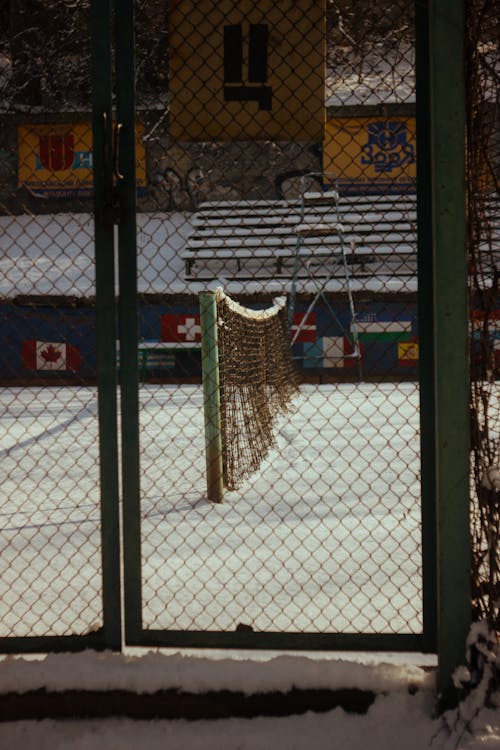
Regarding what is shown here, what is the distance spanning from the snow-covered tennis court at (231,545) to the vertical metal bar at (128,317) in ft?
0.61

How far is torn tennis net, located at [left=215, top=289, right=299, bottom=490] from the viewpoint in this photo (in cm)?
432

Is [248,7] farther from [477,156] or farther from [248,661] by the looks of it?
[248,661]

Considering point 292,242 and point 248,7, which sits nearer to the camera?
point 248,7

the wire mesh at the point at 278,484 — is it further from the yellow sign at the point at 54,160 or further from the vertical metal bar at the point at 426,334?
the yellow sign at the point at 54,160

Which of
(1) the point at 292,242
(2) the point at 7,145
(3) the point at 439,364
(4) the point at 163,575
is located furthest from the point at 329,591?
(2) the point at 7,145

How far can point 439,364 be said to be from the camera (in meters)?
1.90

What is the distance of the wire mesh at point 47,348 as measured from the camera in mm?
2844

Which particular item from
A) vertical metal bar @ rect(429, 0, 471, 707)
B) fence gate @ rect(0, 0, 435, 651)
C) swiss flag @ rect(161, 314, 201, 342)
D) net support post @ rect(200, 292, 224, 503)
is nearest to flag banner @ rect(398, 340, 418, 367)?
fence gate @ rect(0, 0, 435, 651)

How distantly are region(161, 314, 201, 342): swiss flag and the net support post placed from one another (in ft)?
24.8

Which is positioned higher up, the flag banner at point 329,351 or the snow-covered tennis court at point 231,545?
the flag banner at point 329,351

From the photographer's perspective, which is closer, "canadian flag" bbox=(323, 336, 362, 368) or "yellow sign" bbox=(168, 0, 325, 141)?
"yellow sign" bbox=(168, 0, 325, 141)

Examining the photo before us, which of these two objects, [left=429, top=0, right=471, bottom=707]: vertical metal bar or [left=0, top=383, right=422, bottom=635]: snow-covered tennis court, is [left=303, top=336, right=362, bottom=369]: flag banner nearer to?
[left=0, top=383, right=422, bottom=635]: snow-covered tennis court

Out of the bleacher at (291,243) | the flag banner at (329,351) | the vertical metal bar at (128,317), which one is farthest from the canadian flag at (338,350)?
the vertical metal bar at (128,317)

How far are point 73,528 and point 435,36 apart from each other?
2.61m
